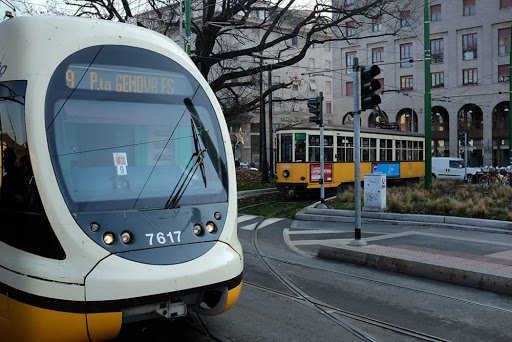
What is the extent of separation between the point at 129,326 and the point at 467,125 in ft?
162

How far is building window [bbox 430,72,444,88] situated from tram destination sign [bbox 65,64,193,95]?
4803 cm

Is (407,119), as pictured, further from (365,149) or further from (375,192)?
(375,192)

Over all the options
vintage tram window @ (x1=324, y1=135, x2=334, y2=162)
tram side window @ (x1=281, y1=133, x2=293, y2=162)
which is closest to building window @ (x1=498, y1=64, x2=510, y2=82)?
vintage tram window @ (x1=324, y1=135, x2=334, y2=162)

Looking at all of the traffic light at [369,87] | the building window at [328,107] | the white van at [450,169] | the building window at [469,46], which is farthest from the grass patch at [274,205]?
the building window at [328,107]

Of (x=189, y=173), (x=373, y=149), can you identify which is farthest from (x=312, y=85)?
(x=189, y=173)

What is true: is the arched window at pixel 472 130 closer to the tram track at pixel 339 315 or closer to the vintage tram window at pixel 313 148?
the vintage tram window at pixel 313 148

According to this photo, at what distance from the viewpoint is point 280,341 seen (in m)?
4.70

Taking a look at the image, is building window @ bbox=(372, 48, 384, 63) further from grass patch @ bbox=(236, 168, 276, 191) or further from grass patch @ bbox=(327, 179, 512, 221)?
grass patch @ bbox=(327, 179, 512, 221)

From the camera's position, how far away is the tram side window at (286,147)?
20.0m

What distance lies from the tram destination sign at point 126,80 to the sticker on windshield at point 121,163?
0.58 meters

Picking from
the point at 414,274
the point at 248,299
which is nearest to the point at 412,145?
the point at 414,274

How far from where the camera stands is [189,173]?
177 inches

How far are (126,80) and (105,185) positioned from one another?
982 millimetres

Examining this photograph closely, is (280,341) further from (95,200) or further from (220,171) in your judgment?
(95,200)
